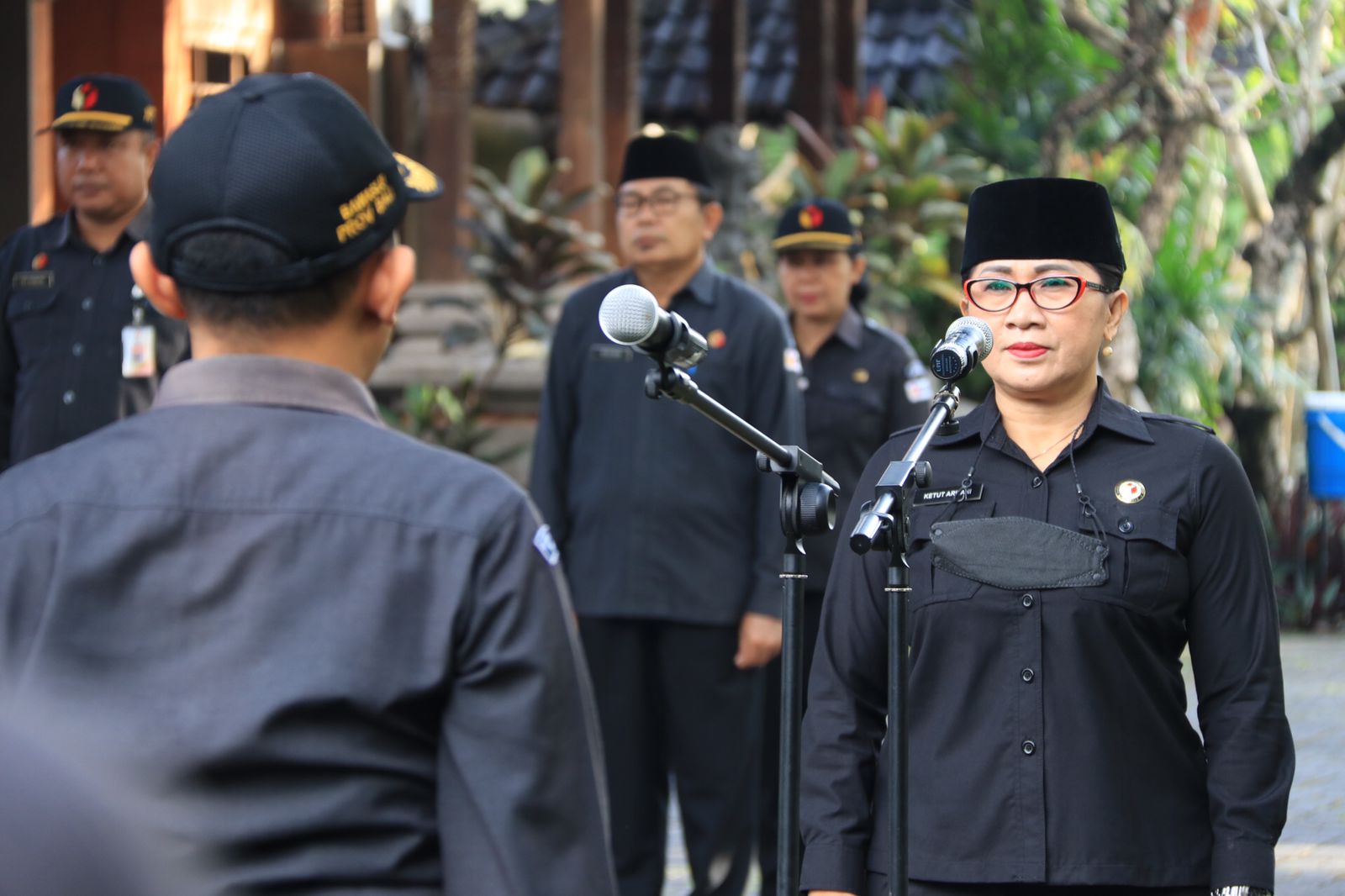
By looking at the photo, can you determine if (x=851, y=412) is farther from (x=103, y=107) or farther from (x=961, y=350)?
(x=961, y=350)

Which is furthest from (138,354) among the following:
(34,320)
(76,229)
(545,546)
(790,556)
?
(545,546)

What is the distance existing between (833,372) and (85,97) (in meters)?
2.55

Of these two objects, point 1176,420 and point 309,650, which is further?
point 1176,420

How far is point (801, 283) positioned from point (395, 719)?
483 centimetres

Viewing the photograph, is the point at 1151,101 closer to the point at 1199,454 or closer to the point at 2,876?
the point at 1199,454

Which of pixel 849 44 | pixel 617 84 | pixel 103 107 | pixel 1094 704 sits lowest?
pixel 1094 704

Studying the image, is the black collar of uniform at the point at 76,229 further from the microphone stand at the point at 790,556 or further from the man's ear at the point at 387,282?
the man's ear at the point at 387,282

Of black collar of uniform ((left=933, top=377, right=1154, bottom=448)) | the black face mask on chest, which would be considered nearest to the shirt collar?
black collar of uniform ((left=933, top=377, right=1154, bottom=448))

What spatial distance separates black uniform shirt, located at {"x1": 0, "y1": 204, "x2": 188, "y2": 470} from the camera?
5391 millimetres

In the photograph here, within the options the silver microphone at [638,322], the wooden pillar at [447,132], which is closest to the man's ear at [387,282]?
the silver microphone at [638,322]

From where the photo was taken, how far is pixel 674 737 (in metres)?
5.37

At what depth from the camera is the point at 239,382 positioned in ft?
6.45

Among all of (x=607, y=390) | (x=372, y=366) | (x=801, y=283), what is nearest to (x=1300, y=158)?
(x=801, y=283)

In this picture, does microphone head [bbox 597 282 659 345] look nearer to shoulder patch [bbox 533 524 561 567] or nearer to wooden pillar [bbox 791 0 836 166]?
shoulder patch [bbox 533 524 561 567]
